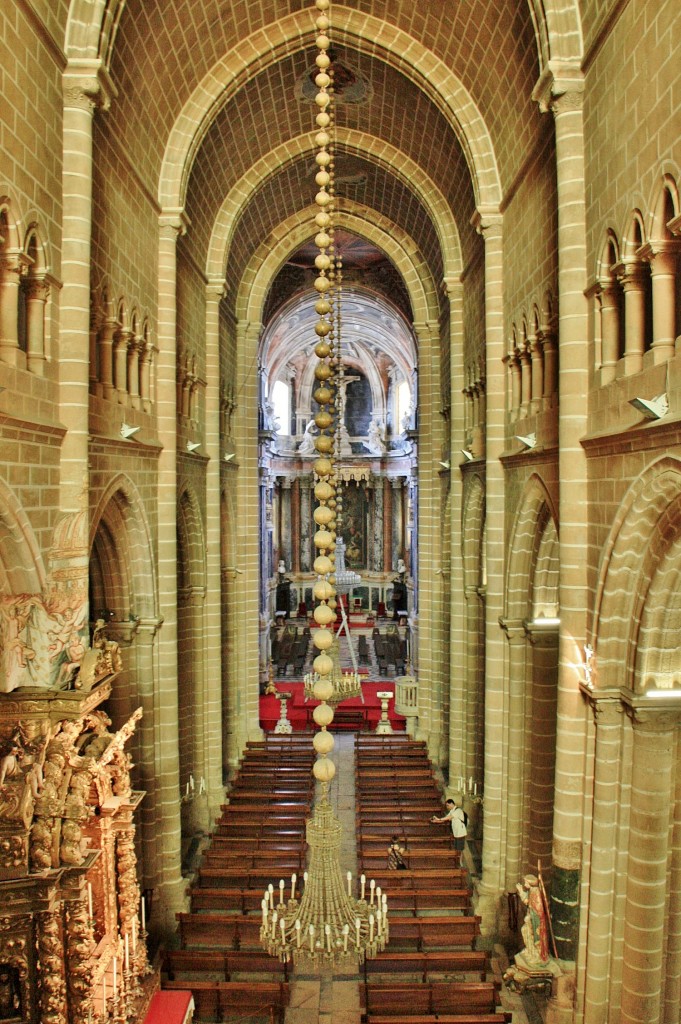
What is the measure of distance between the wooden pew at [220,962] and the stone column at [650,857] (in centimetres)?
479

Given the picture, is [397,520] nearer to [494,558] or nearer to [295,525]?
[295,525]

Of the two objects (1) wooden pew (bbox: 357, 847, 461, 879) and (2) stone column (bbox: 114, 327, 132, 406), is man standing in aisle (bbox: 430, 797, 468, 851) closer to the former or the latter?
(1) wooden pew (bbox: 357, 847, 461, 879)

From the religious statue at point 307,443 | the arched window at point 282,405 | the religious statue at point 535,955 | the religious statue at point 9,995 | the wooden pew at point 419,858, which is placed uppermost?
the arched window at point 282,405

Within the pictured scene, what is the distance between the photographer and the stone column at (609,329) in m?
8.18

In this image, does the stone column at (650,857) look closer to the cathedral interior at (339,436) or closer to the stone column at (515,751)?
the cathedral interior at (339,436)

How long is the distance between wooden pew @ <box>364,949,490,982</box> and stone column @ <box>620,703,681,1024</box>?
2964 mm

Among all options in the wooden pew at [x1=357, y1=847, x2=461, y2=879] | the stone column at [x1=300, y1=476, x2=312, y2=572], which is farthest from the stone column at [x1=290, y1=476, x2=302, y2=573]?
the wooden pew at [x1=357, y1=847, x2=461, y2=879]

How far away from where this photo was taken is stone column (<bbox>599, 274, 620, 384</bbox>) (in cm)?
818

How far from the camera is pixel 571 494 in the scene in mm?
8789

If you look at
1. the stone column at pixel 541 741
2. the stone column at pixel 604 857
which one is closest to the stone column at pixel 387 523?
the stone column at pixel 541 741

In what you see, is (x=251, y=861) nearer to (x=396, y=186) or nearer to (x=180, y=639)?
(x=180, y=639)

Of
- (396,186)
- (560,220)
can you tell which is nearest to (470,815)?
(560,220)

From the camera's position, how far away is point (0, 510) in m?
7.14

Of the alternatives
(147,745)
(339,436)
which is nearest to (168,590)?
(147,745)
